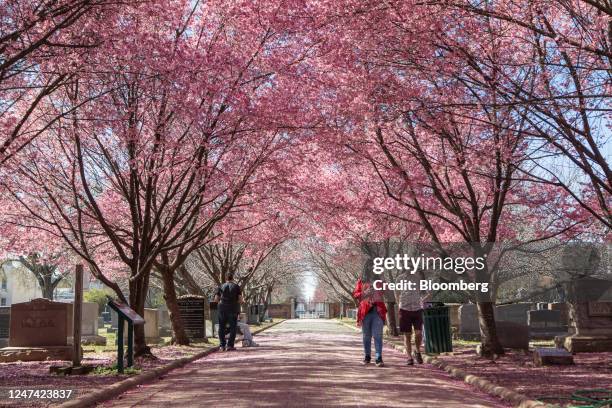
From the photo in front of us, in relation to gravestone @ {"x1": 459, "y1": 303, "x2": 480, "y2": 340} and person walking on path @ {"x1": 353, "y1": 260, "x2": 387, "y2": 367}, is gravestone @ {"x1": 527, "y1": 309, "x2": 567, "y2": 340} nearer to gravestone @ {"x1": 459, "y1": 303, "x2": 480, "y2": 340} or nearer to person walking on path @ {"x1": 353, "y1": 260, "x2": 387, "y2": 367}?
gravestone @ {"x1": 459, "y1": 303, "x2": 480, "y2": 340}

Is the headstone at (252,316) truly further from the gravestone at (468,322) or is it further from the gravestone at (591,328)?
the gravestone at (591,328)

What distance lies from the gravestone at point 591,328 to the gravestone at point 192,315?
12924mm

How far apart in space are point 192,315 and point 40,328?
874 centimetres

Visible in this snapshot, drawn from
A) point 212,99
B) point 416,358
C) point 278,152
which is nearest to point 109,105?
point 212,99

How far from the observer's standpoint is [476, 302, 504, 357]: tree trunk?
51.5 feet

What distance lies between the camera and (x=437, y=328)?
56.9 feet

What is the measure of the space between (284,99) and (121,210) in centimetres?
1195

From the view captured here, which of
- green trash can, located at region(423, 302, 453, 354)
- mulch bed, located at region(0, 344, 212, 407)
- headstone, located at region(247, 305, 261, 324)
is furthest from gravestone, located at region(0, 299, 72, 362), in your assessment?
headstone, located at region(247, 305, 261, 324)

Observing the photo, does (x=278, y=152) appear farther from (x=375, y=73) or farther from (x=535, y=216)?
(x=535, y=216)

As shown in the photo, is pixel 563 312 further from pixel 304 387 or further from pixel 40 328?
pixel 304 387

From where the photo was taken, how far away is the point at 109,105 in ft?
49.8

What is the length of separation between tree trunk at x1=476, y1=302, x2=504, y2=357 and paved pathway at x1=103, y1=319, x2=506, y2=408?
225 centimetres

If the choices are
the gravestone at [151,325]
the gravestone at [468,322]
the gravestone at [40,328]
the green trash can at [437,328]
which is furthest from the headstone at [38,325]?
the gravestone at [468,322]

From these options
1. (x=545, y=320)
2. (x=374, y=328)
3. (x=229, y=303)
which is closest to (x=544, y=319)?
(x=545, y=320)
